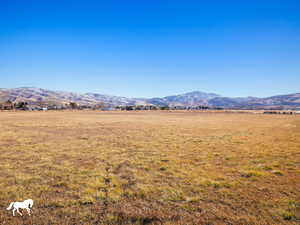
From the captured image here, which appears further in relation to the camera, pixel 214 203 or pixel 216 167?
pixel 216 167

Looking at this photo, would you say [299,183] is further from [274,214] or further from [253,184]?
[274,214]

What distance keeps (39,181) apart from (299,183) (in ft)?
40.8

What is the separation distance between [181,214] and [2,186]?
7.84 metres

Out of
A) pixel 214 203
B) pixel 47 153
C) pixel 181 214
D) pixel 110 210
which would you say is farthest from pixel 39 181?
pixel 214 203

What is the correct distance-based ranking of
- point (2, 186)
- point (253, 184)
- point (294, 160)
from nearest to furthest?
point (2, 186) → point (253, 184) → point (294, 160)

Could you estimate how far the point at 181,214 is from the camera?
18.4ft

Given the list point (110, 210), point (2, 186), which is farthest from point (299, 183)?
point (2, 186)

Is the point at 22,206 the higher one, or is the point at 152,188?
the point at 22,206

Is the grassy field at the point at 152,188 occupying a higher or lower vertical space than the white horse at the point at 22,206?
lower

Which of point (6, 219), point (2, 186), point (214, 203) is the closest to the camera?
point (6, 219)

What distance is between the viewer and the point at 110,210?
581 cm

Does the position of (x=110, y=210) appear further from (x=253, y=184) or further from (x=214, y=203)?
(x=253, y=184)

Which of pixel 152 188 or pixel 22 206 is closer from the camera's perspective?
pixel 22 206

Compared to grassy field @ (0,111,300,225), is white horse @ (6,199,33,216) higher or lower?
higher
